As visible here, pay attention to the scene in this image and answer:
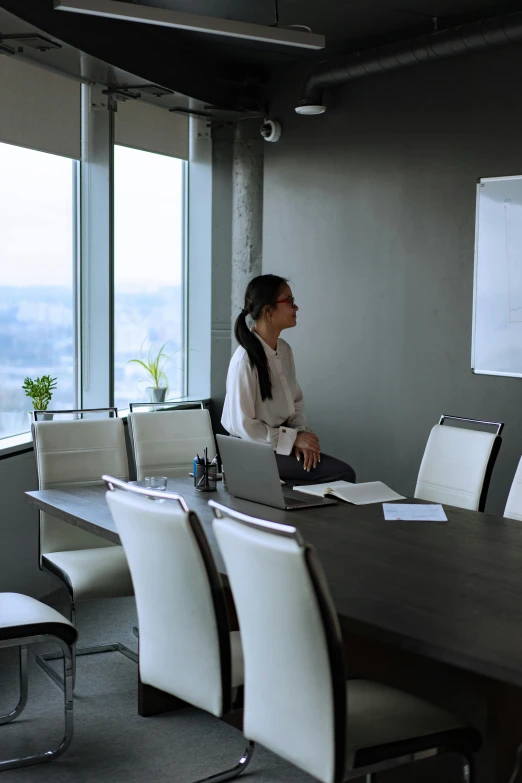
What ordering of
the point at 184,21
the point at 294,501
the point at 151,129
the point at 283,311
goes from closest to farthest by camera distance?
the point at 294,501
the point at 184,21
the point at 283,311
the point at 151,129

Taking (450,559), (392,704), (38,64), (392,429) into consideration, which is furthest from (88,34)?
(392,704)

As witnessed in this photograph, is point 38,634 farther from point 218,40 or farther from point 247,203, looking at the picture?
point 218,40

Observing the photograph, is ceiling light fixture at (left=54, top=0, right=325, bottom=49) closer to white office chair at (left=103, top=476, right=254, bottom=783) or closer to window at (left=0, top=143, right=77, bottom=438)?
window at (left=0, top=143, right=77, bottom=438)

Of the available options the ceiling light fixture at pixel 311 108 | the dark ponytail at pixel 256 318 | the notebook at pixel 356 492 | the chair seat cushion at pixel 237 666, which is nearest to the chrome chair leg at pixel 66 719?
the chair seat cushion at pixel 237 666

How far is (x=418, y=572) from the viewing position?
270 centimetres

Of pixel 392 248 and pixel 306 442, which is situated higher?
pixel 392 248

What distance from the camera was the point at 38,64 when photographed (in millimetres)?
5098

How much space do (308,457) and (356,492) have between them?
568 millimetres

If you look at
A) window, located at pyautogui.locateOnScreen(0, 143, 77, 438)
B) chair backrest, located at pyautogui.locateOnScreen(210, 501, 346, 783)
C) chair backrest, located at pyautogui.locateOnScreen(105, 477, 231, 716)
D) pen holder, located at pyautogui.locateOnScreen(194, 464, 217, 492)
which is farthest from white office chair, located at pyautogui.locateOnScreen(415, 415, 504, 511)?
window, located at pyautogui.locateOnScreen(0, 143, 77, 438)

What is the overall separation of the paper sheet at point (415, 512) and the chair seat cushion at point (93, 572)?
121cm

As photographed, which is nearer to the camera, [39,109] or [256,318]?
[256,318]

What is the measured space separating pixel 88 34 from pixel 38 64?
0.39 meters

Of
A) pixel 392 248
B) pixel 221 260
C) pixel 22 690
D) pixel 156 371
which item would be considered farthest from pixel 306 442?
pixel 221 260

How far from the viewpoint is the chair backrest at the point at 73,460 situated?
4184 millimetres
